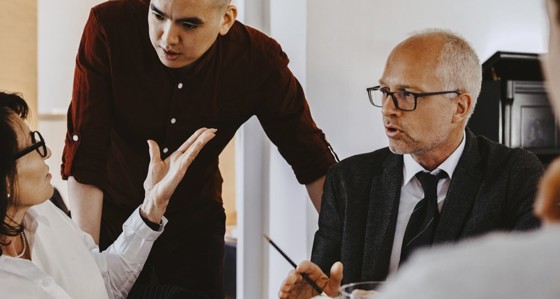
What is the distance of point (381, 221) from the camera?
6.29 ft

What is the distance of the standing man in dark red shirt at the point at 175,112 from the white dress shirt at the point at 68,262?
30 centimetres

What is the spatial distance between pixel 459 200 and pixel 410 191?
160mm

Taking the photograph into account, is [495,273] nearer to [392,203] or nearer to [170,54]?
[392,203]

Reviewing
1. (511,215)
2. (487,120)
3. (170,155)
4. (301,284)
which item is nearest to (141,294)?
(170,155)

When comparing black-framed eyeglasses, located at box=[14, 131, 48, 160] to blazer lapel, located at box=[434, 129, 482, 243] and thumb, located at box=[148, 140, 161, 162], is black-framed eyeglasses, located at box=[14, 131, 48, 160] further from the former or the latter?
blazer lapel, located at box=[434, 129, 482, 243]

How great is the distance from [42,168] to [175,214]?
32.4 inches

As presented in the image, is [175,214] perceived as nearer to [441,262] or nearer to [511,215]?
[511,215]

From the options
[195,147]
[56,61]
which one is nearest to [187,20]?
[195,147]

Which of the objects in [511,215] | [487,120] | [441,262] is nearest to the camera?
[441,262]

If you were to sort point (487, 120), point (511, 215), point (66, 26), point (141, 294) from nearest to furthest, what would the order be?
point (511, 215) → point (141, 294) → point (487, 120) → point (66, 26)

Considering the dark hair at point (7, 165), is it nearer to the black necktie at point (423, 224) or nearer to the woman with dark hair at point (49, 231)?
the woman with dark hair at point (49, 231)

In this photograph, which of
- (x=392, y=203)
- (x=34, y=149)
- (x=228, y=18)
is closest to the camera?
(x=34, y=149)

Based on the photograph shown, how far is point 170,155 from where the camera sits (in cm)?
221

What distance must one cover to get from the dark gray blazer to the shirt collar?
0.02 m
